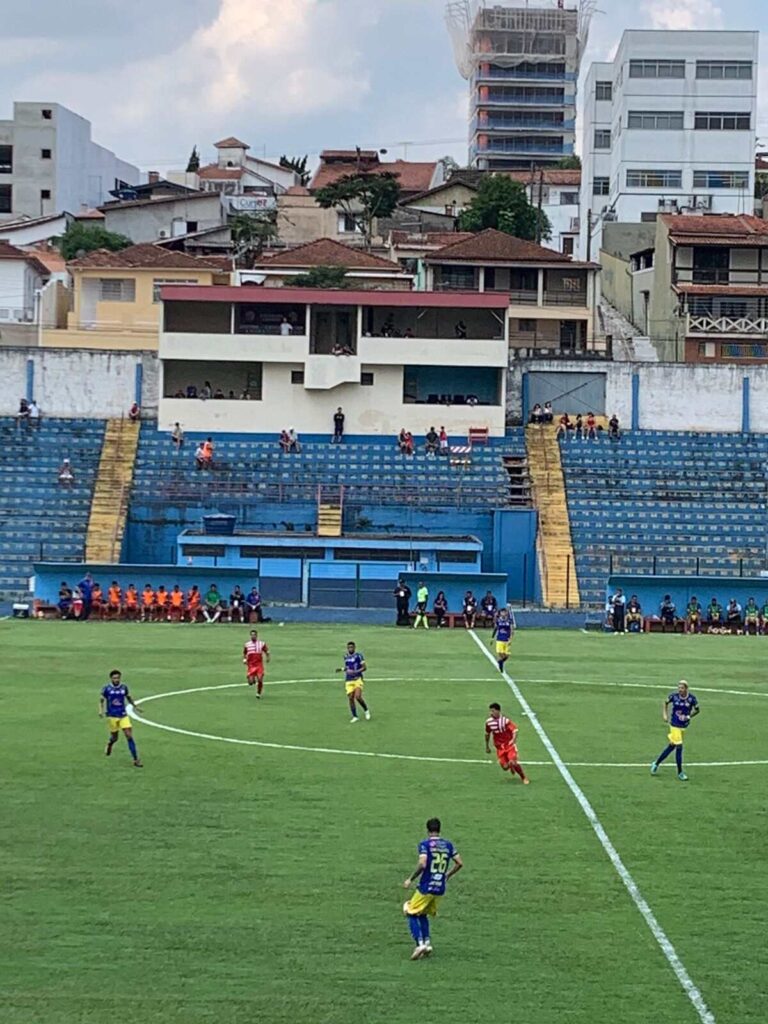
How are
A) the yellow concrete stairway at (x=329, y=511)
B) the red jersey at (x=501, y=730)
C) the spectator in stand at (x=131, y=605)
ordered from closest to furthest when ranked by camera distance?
1. the red jersey at (x=501, y=730)
2. the spectator in stand at (x=131, y=605)
3. the yellow concrete stairway at (x=329, y=511)

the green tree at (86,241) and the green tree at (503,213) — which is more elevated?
the green tree at (503,213)

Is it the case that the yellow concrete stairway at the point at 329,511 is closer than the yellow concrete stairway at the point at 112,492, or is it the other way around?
the yellow concrete stairway at the point at 112,492

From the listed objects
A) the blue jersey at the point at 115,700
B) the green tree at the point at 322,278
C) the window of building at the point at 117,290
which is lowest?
the blue jersey at the point at 115,700

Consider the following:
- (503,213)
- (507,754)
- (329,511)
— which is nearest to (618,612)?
(329,511)

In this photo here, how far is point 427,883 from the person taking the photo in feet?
58.1

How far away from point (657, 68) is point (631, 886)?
101 m

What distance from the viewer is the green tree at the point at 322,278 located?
85875 millimetres

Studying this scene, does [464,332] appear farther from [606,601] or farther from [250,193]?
[250,193]

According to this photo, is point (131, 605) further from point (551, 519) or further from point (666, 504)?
point (666, 504)

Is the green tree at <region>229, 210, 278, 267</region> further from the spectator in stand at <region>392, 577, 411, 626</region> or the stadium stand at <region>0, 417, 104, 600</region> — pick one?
the spectator in stand at <region>392, 577, 411, 626</region>

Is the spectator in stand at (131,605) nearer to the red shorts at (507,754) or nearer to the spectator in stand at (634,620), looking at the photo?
the spectator in stand at (634,620)

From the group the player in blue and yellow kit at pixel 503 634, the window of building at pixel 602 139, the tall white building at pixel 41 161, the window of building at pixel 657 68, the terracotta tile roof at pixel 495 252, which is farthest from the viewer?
the window of building at pixel 602 139

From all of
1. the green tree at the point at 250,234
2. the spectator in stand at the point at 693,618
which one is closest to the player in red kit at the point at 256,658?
the spectator in stand at the point at 693,618

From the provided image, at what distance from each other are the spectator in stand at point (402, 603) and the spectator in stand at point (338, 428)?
17.0m
